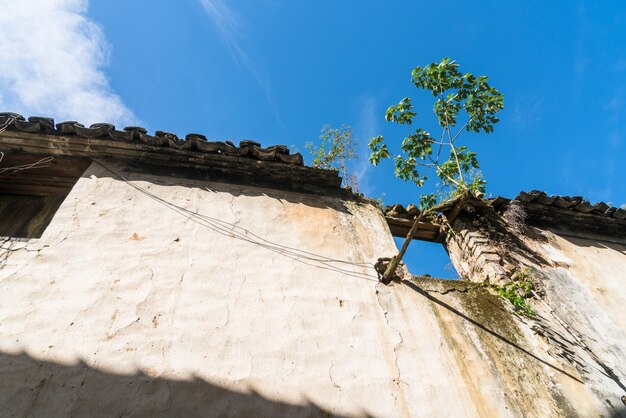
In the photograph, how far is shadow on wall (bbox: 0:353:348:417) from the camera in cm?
242

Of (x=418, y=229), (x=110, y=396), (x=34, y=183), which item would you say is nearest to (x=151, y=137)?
(x=34, y=183)

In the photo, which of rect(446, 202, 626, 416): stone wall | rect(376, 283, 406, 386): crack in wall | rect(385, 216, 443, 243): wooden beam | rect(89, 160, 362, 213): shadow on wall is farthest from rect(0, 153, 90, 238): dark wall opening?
rect(446, 202, 626, 416): stone wall

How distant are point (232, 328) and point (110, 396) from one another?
0.99 meters

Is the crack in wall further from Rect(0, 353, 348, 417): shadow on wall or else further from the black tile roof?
the black tile roof

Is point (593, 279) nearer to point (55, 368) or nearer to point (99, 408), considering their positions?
point (99, 408)

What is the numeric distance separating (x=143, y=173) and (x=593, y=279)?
6043 millimetres

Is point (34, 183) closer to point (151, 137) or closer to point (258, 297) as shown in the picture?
point (151, 137)

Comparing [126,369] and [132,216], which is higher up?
[132,216]

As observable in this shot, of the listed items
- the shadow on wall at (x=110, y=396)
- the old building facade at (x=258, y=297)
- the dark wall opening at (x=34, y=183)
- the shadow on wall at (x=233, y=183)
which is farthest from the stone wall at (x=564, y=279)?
the dark wall opening at (x=34, y=183)

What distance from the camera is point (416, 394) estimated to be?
9.68 feet

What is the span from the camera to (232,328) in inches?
125

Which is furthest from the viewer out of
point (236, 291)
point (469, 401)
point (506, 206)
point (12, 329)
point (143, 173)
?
point (506, 206)

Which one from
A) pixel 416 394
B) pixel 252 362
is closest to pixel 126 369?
pixel 252 362

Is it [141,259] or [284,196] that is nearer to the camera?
[141,259]
